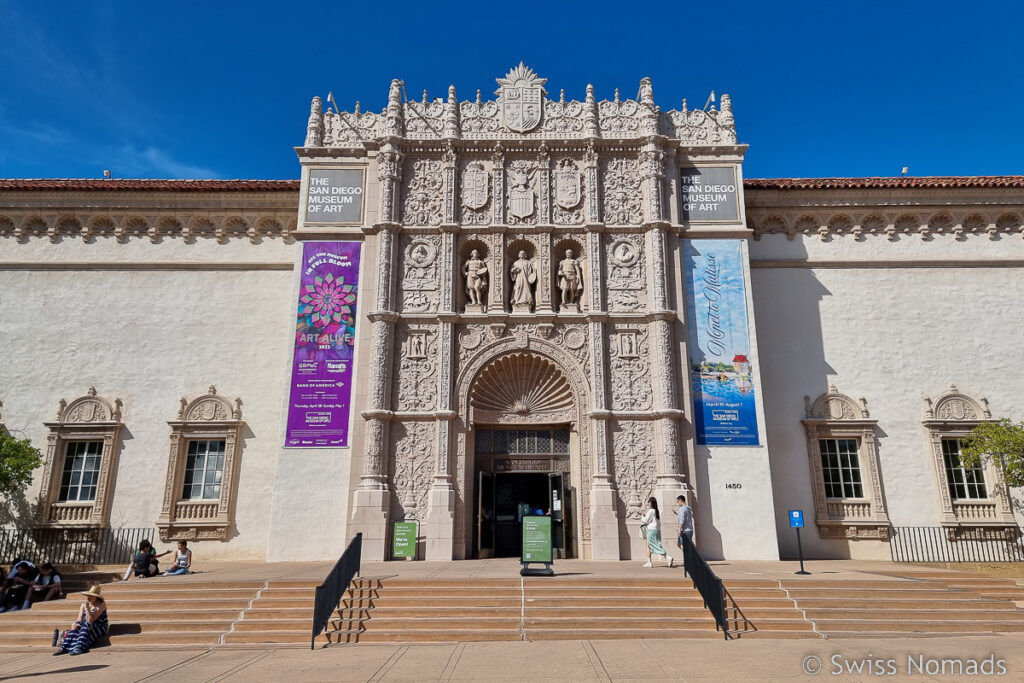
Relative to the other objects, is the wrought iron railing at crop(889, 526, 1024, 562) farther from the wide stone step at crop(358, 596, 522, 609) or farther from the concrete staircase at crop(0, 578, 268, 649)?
the concrete staircase at crop(0, 578, 268, 649)

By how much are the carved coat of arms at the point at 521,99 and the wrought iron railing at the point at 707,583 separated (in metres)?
12.7

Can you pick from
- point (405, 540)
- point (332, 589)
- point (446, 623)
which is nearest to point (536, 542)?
point (446, 623)

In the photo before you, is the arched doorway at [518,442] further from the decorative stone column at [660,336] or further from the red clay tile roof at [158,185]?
the red clay tile roof at [158,185]

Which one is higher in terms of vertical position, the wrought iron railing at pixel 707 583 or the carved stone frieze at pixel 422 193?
the carved stone frieze at pixel 422 193

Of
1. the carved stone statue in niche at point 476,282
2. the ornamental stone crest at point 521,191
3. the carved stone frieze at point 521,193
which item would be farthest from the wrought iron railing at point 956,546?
the ornamental stone crest at point 521,191

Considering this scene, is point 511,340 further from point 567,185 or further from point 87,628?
point 87,628

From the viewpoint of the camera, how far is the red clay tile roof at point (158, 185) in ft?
64.5

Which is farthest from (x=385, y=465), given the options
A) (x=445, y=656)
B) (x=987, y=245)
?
(x=987, y=245)

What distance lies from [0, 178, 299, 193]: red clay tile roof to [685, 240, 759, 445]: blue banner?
40.4ft

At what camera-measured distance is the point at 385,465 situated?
16688mm

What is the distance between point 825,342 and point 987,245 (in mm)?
6240

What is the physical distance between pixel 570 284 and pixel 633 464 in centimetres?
520

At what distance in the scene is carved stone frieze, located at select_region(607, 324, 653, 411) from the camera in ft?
56.5

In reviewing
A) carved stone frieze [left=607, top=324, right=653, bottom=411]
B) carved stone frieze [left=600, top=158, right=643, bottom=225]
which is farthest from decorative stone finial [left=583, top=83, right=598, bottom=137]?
carved stone frieze [left=607, top=324, right=653, bottom=411]
